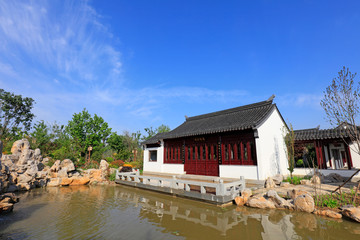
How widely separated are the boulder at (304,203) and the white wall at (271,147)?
310 cm

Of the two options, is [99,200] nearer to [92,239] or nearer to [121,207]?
[121,207]

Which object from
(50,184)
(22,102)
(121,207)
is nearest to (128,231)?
(121,207)

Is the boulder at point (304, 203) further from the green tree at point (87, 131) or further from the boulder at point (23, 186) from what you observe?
the green tree at point (87, 131)

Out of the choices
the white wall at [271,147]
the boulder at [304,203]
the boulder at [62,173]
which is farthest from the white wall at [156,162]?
the boulder at [304,203]

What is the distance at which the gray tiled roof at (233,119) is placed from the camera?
9.77 meters

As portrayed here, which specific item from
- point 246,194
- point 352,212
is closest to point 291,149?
point 246,194

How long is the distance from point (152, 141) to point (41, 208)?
9.31m

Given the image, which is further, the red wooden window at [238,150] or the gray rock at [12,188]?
the red wooden window at [238,150]

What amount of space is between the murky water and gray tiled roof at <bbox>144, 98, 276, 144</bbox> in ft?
14.8

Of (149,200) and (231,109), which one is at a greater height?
(231,109)

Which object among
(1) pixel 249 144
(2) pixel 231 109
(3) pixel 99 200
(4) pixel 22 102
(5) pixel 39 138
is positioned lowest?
(3) pixel 99 200

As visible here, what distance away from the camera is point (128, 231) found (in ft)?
14.7

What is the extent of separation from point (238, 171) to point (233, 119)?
3.76 m

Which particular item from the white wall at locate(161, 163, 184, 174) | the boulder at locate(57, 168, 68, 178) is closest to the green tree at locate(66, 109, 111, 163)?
the boulder at locate(57, 168, 68, 178)
